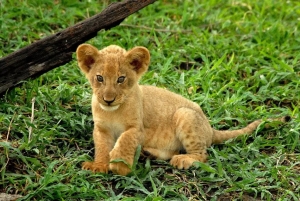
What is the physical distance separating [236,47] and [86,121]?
3.11m

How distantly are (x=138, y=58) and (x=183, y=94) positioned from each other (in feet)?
5.75

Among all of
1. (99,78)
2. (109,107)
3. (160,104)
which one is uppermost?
(99,78)

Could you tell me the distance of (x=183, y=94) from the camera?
28.6 ft

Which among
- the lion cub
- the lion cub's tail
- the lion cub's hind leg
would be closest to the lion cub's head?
the lion cub

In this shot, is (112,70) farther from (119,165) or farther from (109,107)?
(119,165)

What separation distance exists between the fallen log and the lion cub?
38cm

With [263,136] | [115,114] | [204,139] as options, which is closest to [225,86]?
[263,136]

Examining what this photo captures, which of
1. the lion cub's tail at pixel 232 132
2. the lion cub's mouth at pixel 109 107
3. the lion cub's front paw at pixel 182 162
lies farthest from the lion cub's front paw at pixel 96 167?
the lion cub's tail at pixel 232 132

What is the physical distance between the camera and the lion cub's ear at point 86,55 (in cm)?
697

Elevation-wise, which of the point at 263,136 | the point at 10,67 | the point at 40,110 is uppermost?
the point at 10,67

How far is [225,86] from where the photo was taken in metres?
8.98

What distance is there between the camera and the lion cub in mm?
6820

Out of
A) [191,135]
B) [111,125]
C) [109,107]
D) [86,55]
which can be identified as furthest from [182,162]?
[86,55]

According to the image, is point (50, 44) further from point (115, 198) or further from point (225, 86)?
point (225, 86)
